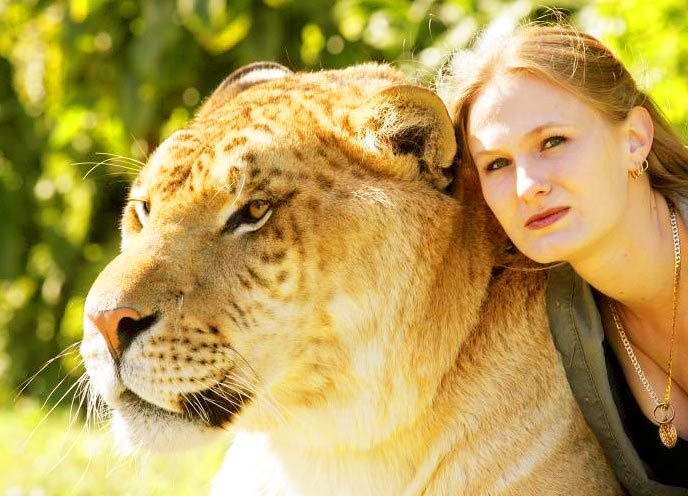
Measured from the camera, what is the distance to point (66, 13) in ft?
22.3

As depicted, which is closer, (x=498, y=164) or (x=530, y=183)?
(x=530, y=183)

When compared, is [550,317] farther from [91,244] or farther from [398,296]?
[91,244]

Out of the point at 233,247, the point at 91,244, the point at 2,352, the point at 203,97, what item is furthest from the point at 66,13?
the point at 233,247

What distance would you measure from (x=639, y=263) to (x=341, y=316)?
89 cm

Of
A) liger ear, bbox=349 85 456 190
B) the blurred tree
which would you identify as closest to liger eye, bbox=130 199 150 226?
liger ear, bbox=349 85 456 190

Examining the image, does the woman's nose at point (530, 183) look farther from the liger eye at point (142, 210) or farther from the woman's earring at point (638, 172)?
the liger eye at point (142, 210)

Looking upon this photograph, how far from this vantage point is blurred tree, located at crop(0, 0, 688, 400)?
485 centimetres

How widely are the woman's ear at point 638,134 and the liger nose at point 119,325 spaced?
145cm

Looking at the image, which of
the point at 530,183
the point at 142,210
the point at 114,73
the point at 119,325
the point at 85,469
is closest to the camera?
the point at 119,325

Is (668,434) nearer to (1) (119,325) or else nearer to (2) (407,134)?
(2) (407,134)

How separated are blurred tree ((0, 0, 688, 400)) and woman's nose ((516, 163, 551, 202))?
5.01ft

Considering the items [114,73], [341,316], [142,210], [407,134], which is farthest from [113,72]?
[341,316]

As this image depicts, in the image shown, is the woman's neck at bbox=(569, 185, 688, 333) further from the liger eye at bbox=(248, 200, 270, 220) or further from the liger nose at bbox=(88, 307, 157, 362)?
the liger nose at bbox=(88, 307, 157, 362)

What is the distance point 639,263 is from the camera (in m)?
3.17
